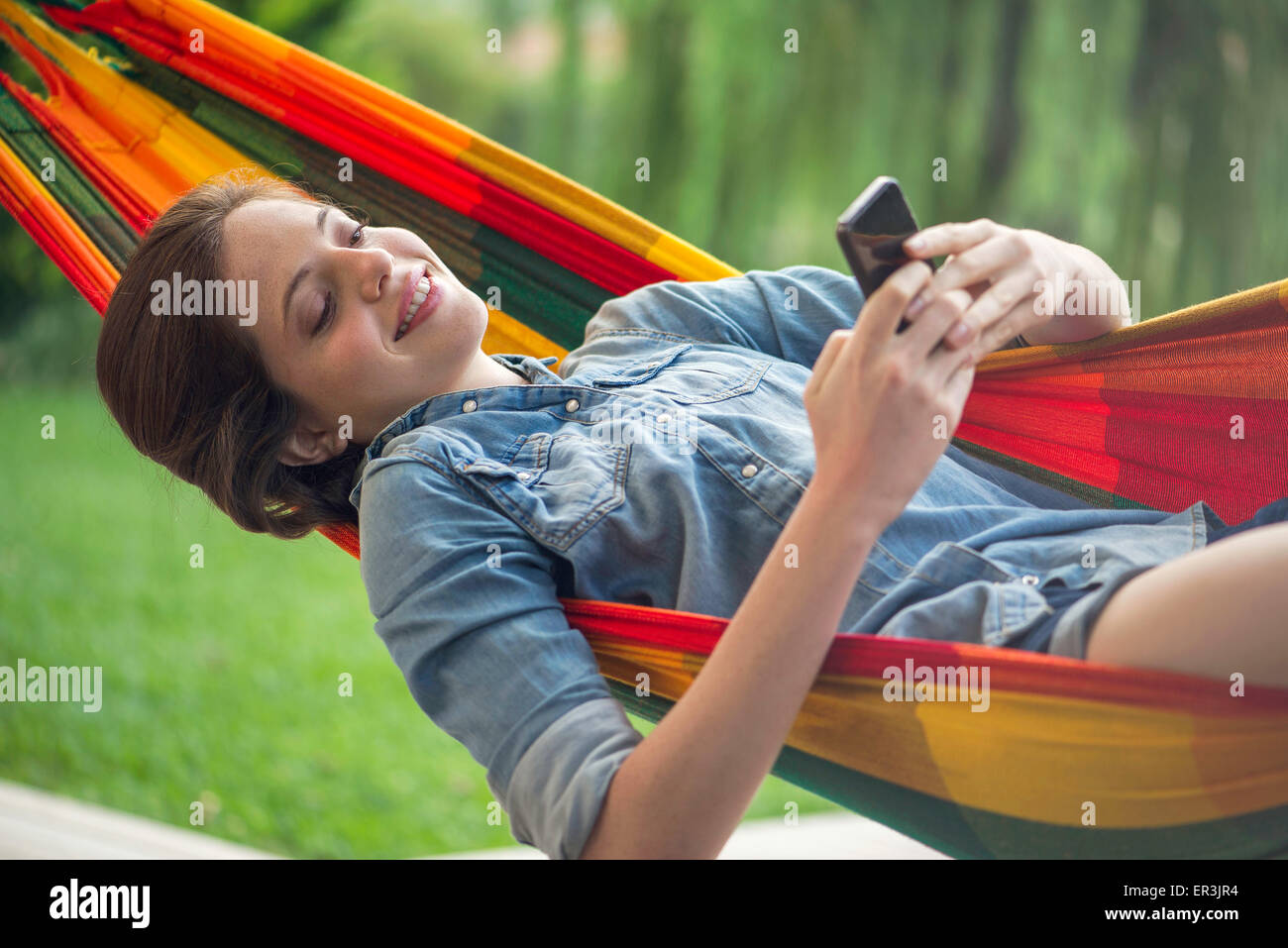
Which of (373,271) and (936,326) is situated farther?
(373,271)

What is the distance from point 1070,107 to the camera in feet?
9.87

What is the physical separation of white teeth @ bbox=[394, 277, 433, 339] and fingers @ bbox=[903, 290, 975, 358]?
1.74 feet

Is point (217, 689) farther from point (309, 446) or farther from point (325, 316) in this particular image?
point (325, 316)

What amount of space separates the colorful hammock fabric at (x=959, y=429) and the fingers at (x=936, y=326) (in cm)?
20

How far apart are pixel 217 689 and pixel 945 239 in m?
2.53

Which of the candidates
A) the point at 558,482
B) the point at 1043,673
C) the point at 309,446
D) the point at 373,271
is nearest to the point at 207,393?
the point at 309,446

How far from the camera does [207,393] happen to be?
3.87 feet

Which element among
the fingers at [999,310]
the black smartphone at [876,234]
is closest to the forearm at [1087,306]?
the fingers at [999,310]

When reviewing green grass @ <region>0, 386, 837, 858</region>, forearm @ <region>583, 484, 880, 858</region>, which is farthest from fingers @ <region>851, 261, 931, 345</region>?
green grass @ <region>0, 386, 837, 858</region>

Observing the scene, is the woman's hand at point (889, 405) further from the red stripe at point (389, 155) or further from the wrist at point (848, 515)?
the red stripe at point (389, 155)

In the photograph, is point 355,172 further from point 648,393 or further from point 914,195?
point 914,195

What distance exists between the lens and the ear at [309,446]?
3.92 ft

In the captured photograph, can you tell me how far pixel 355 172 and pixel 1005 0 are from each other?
2205mm
